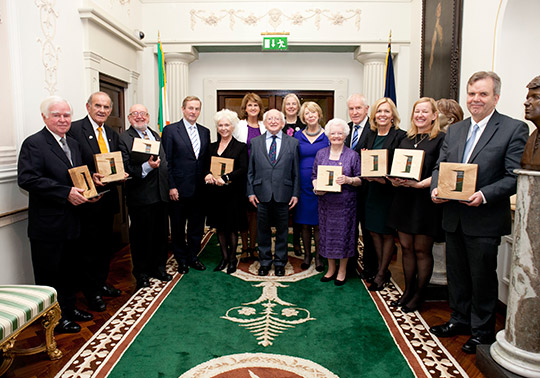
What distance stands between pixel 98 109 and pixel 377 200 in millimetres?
2402

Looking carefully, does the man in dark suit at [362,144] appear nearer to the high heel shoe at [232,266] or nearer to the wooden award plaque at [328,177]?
the wooden award plaque at [328,177]

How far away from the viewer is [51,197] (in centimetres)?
258

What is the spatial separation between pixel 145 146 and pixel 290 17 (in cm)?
403

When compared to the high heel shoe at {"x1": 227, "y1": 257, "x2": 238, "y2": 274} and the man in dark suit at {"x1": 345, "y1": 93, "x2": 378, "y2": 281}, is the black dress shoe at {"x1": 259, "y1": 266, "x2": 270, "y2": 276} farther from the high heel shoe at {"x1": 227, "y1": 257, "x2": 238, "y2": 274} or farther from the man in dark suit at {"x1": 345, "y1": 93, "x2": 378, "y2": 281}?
the man in dark suit at {"x1": 345, "y1": 93, "x2": 378, "y2": 281}

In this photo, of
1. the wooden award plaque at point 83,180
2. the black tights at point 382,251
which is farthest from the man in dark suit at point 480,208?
the wooden award plaque at point 83,180

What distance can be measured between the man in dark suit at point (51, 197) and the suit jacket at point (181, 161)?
108 centimetres

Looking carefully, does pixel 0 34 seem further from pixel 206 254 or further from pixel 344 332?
pixel 344 332

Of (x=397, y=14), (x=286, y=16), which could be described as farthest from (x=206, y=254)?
(x=397, y=14)

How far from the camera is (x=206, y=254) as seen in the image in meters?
4.65

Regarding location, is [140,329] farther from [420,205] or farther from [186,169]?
[420,205]

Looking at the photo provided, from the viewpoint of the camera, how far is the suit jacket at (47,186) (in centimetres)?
255

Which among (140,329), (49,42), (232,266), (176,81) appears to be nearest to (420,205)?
(232,266)

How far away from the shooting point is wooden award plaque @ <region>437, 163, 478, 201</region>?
2328 mm

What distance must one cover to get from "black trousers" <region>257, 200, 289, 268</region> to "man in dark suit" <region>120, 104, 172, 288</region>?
2.95ft
